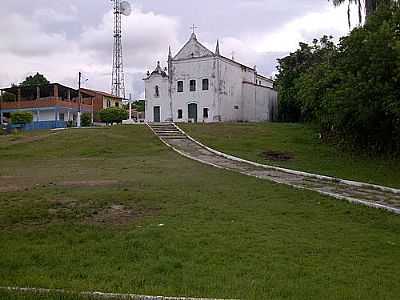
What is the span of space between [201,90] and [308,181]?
33625 millimetres

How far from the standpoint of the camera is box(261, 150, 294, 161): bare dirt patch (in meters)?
22.2

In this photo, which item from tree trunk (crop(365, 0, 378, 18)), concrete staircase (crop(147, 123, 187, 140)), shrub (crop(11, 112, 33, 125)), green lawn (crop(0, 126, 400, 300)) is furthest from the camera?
shrub (crop(11, 112, 33, 125))

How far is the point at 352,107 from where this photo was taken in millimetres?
18500

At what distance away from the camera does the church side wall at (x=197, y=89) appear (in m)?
46.3

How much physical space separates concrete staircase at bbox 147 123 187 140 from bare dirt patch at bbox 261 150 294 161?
25.6 ft

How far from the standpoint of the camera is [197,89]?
47.1 metres

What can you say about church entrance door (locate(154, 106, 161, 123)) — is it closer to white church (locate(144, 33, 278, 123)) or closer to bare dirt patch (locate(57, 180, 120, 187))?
white church (locate(144, 33, 278, 123))

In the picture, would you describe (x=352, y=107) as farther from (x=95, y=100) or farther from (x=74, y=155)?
(x=95, y=100)

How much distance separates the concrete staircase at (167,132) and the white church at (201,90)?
35.3 ft

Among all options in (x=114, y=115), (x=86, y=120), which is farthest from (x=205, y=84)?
(x=86, y=120)

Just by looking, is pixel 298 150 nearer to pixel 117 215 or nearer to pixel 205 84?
pixel 117 215

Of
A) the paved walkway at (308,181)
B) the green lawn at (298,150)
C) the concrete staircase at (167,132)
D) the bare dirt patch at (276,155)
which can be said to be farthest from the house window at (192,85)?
the bare dirt patch at (276,155)

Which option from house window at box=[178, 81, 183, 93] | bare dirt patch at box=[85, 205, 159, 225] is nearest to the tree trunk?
bare dirt patch at box=[85, 205, 159, 225]

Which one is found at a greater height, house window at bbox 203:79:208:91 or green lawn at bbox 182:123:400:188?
house window at bbox 203:79:208:91
